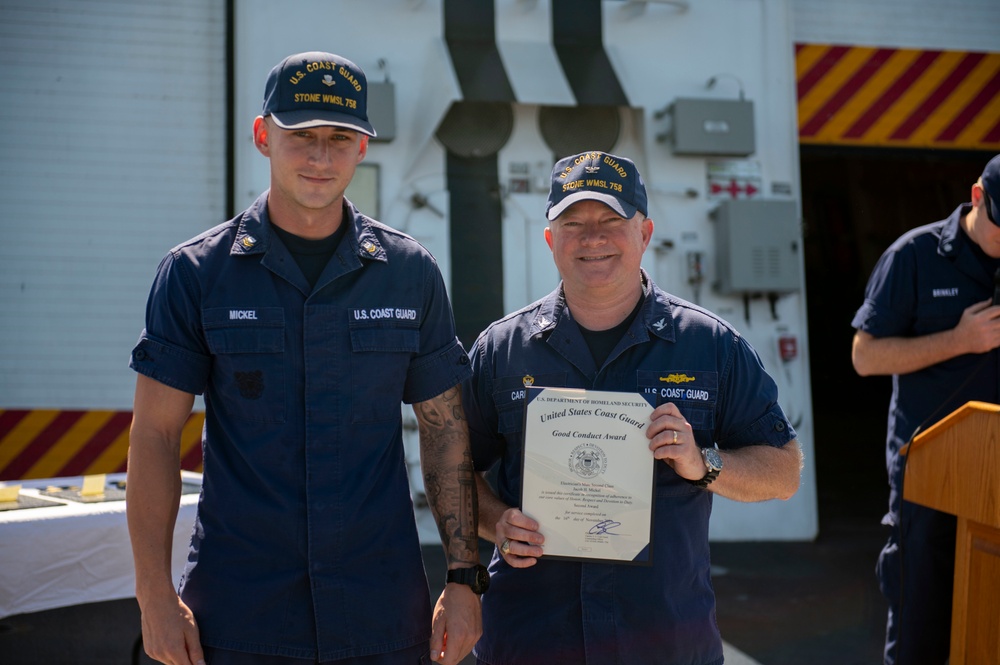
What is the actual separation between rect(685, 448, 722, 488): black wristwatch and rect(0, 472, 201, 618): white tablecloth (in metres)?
2.27

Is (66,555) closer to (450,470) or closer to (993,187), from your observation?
→ (450,470)

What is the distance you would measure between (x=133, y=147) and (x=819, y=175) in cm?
984

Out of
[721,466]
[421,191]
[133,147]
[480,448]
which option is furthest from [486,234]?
[721,466]

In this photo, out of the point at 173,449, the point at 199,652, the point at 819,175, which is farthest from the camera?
the point at 819,175

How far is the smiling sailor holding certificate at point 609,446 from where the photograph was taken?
2211mm

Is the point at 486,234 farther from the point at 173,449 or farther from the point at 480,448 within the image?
the point at 173,449

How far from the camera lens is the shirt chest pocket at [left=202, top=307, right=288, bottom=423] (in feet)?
7.22

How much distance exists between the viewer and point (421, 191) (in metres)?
6.52

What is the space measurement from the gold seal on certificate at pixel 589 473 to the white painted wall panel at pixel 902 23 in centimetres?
605

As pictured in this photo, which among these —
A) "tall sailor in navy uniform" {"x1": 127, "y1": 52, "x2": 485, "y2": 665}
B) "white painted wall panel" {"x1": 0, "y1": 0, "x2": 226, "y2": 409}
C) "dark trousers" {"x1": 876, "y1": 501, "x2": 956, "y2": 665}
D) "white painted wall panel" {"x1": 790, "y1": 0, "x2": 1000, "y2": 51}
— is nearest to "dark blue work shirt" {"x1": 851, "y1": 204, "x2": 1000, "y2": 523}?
"dark trousers" {"x1": 876, "y1": 501, "x2": 956, "y2": 665}

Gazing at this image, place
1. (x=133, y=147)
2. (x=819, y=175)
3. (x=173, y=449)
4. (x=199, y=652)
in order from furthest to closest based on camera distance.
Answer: (x=819, y=175) < (x=133, y=147) < (x=173, y=449) < (x=199, y=652)

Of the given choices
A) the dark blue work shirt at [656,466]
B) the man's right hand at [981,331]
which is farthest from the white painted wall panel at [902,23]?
the dark blue work shirt at [656,466]

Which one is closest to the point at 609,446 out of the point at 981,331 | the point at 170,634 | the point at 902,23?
the point at 170,634
